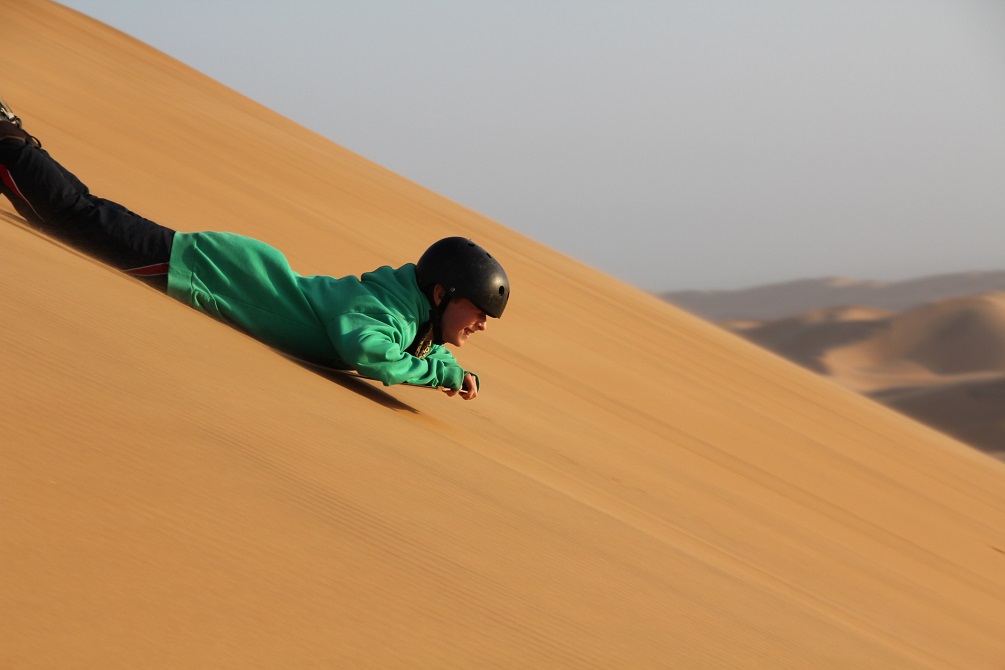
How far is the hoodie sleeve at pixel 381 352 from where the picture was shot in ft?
9.96

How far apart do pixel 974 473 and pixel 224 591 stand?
29.6 feet

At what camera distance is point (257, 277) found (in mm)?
3264

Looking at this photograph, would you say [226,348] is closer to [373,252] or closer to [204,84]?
[373,252]

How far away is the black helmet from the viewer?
10.9 feet

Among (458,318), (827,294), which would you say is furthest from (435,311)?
(827,294)

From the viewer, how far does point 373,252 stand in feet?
24.9

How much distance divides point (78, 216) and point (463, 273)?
114cm

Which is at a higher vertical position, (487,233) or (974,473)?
(487,233)

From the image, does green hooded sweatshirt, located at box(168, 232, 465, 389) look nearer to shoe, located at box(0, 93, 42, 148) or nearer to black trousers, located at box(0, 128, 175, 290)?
A: black trousers, located at box(0, 128, 175, 290)

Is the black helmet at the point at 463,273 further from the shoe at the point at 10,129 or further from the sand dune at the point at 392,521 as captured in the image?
the shoe at the point at 10,129

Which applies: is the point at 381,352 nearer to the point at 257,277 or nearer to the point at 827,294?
the point at 257,277

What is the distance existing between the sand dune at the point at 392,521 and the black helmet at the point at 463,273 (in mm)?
387

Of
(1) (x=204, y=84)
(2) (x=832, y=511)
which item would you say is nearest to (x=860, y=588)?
(2) (x=832, y=511)

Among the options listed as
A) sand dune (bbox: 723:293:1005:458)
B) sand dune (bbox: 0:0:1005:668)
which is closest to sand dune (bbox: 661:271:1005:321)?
sand dune (bbox: 723:293:1005:458)
